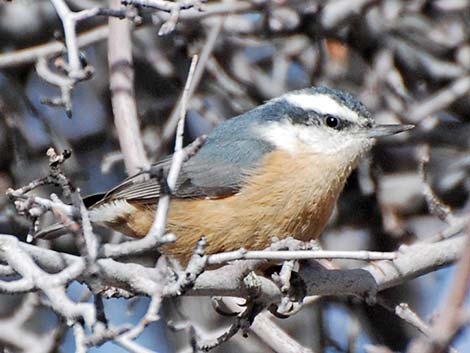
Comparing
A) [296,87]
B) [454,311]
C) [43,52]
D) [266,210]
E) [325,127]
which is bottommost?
[296,87]

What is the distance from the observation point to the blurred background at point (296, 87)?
16.8ft

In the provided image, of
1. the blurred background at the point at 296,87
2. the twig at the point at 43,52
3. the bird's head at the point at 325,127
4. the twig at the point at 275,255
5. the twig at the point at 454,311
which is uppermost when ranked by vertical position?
the twig at the point at 454,311

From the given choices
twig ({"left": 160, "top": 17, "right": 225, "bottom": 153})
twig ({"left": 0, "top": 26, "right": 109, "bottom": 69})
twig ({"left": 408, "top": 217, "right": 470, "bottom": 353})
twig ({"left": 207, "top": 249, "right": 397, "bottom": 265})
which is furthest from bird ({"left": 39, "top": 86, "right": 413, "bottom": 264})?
twig ({"left": 408, "top": 217, "right": 470, "bottom": 353})

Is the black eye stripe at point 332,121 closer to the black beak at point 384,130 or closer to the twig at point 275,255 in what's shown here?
the black beak at point 384,130

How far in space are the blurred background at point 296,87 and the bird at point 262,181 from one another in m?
0.63

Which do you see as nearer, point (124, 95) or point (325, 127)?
point (124, 95)

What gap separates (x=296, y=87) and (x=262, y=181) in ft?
5.37

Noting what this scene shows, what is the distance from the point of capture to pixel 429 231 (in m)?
5.58

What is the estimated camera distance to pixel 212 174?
14.2ft

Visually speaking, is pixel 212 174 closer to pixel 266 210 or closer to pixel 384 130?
pixel 266 210

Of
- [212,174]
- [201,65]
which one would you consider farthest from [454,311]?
[201,65]

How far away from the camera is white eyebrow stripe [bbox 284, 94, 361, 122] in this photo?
14.3 ft

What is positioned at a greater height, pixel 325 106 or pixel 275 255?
pixel 275 255

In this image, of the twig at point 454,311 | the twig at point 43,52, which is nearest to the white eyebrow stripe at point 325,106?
the twig at point 43,52
